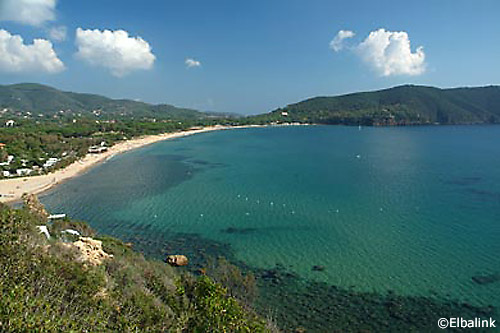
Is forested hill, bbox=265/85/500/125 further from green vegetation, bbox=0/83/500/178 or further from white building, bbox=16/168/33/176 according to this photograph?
white building, bbox=16/168/33/176

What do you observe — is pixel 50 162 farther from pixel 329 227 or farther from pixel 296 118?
pixel 296 118

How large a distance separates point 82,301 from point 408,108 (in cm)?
17004

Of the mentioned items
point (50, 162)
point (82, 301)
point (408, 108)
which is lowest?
point (50, 162)

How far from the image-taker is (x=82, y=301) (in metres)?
7.96

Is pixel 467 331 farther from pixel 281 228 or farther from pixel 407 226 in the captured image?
pixel 281 228

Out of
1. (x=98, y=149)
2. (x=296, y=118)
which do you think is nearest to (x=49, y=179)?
(x=98, y=149)

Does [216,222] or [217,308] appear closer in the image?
[217,308]

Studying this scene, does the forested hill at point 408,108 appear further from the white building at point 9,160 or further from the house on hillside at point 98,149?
the white building at point 9,160

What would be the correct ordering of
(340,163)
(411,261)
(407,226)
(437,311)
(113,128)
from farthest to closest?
1. (113,128)
2. (340,163)
3. (407,226)
4. (411,261)
5. (437,311)

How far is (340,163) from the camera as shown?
56.8 metres

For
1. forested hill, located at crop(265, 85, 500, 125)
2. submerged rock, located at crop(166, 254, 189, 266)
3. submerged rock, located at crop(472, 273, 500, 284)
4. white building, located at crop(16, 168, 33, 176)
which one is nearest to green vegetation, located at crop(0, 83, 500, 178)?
forested hill, located at crop(265, 85, 500, 125)

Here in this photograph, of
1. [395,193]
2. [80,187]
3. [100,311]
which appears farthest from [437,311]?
[80,187]

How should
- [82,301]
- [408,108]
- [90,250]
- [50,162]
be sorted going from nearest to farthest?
[82,301], [90,250], [50,162], [408,108]

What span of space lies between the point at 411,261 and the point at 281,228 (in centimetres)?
1008
